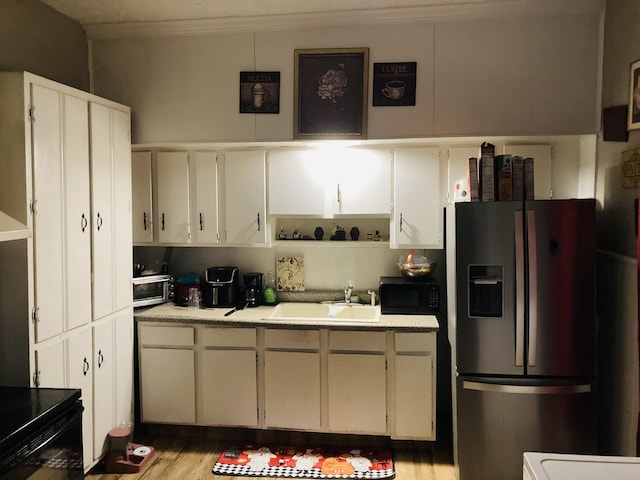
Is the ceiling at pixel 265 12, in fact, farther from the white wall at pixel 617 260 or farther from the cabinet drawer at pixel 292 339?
the cabinet drawer at pixel 292 339

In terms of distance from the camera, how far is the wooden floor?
308 cm

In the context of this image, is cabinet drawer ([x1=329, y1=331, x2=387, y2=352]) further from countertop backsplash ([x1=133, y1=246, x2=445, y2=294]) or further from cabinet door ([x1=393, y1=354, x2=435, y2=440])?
countertop backsplash ([x1=133, y1=246, x2=445, y2=294])

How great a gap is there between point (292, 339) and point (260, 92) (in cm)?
164

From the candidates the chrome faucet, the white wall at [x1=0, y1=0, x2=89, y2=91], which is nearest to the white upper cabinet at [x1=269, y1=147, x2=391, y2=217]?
the chrome faucet

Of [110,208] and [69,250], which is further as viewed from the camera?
[110,208]

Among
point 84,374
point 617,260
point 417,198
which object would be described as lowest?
point 84,374

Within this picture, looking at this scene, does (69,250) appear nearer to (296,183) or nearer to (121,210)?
(121,210)

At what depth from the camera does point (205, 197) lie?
11.9 feet

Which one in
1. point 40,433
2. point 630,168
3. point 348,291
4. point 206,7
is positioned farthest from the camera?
point 348,291

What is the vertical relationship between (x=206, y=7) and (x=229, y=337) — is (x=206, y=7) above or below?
above

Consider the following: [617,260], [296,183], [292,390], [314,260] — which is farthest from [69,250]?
[617,260]

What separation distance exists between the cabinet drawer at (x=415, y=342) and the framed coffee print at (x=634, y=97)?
1624mm

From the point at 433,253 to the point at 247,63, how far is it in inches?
74.0

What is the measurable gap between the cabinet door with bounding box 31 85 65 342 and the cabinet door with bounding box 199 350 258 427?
3.47 ft
